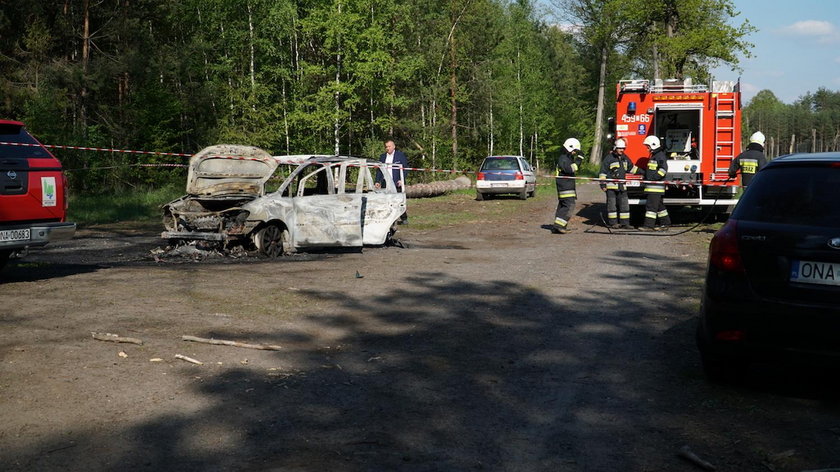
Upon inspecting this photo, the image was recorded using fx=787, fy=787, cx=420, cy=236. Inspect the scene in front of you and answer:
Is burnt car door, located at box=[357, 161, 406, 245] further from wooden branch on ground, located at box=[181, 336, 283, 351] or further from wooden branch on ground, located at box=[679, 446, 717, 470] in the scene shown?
wooden branch on ground, located at box=[679, 446, 717, 470]

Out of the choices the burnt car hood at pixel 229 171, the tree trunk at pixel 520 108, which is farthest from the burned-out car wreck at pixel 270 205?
the tree trunk at pixel 520 108

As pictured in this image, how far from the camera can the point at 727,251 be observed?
5.55m

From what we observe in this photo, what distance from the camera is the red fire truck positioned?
736 inches

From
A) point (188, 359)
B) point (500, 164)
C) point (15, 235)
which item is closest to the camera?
point (188, 359)

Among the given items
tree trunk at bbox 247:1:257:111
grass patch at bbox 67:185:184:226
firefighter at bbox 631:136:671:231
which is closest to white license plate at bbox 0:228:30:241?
grass patch at bbox 67:185:184:226

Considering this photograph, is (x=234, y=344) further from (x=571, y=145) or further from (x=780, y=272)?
(x=571, y=145)

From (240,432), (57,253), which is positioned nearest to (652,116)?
(57,253)

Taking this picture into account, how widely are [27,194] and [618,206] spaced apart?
1288 cm

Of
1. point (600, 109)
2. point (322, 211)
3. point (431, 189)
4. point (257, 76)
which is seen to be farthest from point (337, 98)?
point (600, 109)

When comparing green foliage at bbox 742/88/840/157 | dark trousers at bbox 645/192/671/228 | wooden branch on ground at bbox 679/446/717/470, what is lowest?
wooden branch on ground at bbox 679/446/717/470

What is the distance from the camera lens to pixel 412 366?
6.39m

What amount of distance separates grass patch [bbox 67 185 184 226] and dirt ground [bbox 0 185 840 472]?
1001 cm

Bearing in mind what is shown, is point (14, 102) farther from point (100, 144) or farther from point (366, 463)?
point (366, 463)

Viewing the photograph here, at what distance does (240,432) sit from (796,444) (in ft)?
10.9
